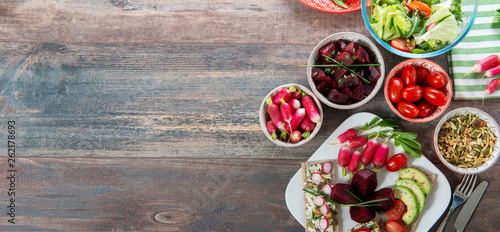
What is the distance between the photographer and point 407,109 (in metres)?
1.61

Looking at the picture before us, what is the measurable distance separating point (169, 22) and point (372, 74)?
1.23m

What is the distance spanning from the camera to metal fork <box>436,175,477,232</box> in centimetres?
173

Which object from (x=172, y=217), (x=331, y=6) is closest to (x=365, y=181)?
(x=331, y=6)

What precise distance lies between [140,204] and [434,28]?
1.90m

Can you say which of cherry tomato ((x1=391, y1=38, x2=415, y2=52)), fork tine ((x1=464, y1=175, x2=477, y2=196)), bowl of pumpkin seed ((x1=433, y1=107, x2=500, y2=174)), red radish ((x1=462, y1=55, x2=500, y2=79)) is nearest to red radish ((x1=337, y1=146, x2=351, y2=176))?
bowl of pumpkin seed ((x1=433, y1=107, x2=500, y2=174))

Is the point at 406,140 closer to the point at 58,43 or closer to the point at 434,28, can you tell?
the point at 434,28

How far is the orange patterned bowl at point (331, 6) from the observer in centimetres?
174

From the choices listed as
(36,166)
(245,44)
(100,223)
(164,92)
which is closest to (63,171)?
(36,166)

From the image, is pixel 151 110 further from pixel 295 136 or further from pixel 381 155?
pixel 381 155

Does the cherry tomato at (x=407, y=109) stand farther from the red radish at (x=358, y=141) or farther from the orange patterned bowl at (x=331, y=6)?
the orange patterned bowl at (x=331, y=6)

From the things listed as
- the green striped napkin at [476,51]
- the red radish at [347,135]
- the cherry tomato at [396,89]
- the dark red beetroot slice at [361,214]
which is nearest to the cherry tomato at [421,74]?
the cherry tomato at [396,89]

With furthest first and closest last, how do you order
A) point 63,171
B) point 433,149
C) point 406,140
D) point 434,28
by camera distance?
point 63,171 < point 433,149 < point 406,140 < point 434,28

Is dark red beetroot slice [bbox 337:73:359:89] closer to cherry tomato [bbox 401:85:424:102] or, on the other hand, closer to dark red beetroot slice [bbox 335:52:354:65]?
dark red beetroot slice [bbox 335:52:354:65]

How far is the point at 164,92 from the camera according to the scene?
6.22 feet
